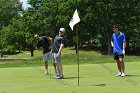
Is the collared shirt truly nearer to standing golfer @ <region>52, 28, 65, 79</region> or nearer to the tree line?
standing golfer @ <region>52, 28, 65, 79</region>

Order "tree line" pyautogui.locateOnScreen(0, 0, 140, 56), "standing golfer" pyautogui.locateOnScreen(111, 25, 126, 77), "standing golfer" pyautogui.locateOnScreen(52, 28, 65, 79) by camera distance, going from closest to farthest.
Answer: "standing golfer" pyautogui.locateOnScreen(52, 28, 65, 79), "standing golfer" pyautogui.locateOnScreen(111, 25, 126, 77), "tree line" pyautogui.locateOnScreen(0, 0, 140, 56)

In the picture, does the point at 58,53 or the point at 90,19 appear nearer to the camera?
the point at 58,53

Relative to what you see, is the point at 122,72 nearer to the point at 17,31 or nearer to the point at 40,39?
the point at 40,39

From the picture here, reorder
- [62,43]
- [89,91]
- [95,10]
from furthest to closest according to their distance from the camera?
[95,10] → [62,43] → [89,91]

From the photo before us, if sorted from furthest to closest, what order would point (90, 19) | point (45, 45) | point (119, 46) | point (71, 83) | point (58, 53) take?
point (90, 19) → point (45, 45) → point (119, 46) → point (58, 53) → point (71, 83)

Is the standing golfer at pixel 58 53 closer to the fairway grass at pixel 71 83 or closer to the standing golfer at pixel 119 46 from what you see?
the fairway grass at pixel 71 83

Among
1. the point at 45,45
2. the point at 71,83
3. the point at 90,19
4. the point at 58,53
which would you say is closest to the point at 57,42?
the point at 58,53

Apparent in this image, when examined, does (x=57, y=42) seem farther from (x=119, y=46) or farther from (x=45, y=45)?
(x=119, y=46)

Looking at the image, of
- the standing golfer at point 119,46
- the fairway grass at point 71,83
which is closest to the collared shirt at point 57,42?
the fairway grass at point 71,83

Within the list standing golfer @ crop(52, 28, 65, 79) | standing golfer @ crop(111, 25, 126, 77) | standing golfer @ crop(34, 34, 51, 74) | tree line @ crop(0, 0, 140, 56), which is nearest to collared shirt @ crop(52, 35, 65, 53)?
standing golfer @ crop(52, 28, 65, 79)

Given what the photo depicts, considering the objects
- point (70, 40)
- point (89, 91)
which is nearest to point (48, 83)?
point (89, 91)

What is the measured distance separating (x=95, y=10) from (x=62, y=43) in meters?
48.0

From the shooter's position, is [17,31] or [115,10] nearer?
[115,10]

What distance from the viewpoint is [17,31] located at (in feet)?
257
